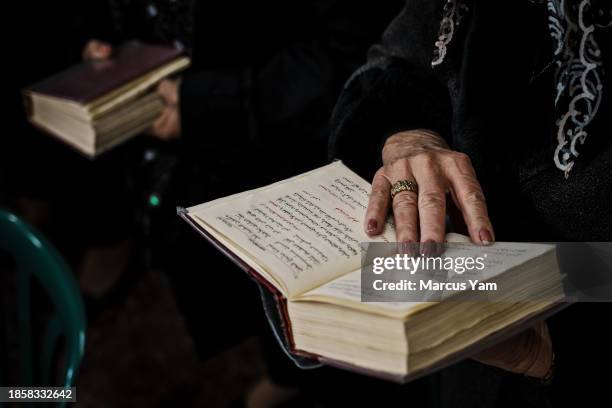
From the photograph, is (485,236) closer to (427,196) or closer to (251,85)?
(427,196)

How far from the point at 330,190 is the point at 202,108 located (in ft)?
2.51

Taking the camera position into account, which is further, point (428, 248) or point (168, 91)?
point (168, 91)

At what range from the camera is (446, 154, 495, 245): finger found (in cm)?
69

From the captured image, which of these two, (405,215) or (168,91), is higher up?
(405,215)

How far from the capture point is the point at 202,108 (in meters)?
1.49

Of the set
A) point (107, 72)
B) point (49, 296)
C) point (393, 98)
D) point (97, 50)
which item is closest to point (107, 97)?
point (107, 72)

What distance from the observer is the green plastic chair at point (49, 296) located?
999 millimetres

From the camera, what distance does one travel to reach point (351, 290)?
2.06 ft

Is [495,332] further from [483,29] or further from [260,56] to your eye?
[260,56]

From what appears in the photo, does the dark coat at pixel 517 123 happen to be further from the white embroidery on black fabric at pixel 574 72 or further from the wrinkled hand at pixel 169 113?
the wrinkled hand at pixel 169 113

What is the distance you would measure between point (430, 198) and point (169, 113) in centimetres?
98

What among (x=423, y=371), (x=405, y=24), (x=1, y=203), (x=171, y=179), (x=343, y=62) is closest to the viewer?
(x=423, y=371)

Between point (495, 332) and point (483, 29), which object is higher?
point (483, 29)

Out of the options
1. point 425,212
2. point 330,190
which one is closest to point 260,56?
point 330,190
